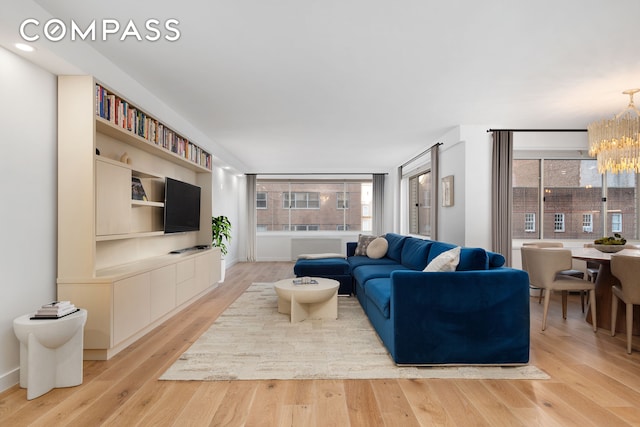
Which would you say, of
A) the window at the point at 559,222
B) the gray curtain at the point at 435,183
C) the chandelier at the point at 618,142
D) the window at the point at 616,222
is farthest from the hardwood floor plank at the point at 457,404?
the window at the point at 616,222

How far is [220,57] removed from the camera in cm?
294

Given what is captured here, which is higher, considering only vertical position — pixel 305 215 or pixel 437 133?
pixel 437 133

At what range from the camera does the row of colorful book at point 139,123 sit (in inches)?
117

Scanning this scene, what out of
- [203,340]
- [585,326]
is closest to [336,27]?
[203,340]

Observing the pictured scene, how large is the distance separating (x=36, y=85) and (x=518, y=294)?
396 centimetres

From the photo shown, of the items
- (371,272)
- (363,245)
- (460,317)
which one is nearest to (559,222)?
(363,245)

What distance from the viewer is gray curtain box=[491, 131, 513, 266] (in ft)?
16.7

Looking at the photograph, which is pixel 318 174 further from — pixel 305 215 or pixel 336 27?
pixel 336 27

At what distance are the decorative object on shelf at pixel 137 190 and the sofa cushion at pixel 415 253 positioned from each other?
3208 millimetres

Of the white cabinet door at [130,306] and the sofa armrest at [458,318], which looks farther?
the white cabinet door at [130,306]

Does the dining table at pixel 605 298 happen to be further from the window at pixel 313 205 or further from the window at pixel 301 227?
the window at pixel 301 227

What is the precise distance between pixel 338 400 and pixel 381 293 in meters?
1.10

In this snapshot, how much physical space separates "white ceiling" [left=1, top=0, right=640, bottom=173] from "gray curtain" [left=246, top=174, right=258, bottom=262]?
13.4 ft

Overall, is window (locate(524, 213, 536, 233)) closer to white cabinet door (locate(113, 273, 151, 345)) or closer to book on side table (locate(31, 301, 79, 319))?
white cabinet door (locate(113, 273, 151, 345))
